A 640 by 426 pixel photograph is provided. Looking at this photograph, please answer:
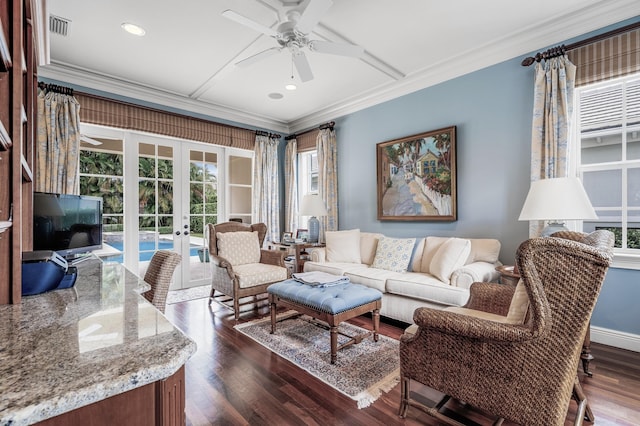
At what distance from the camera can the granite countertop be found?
1.63 ft

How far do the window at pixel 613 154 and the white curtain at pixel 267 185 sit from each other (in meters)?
4.08

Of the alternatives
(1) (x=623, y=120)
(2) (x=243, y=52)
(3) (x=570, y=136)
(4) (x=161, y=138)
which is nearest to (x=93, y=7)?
(2) (x=243, y=52)

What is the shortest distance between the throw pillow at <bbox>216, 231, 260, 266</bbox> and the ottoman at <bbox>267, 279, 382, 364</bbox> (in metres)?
1.18

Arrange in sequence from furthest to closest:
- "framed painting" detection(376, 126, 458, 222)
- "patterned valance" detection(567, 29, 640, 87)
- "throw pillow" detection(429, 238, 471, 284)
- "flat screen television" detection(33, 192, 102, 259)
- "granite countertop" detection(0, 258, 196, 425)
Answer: "framed painting" detection(376, 126, 458, 222) → "throw pillow" detection(429, 238, 471, 284) → "patterned valance" detection(567, 29, 640, 87) → "flat screen television" detection(33, 192, 102, 259) → "granite countertop" detection(0, 258, 196, 425)

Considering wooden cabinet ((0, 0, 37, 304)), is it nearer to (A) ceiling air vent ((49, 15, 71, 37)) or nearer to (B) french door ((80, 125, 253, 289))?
(A) ceiling air vent ((49, 15, 71, 37))

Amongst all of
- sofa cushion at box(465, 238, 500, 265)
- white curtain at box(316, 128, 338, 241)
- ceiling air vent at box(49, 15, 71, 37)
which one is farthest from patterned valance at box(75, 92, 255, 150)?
sofa cushion at box(465, 238, 500, 265)

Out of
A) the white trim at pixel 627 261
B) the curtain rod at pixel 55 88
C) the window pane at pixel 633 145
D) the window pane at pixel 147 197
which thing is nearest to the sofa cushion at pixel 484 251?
the white trim at pixel 627 261

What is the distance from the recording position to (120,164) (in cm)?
407

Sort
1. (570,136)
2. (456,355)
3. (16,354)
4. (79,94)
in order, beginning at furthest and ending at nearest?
(79,94) < (570,136) < (456,355) < (16,354)

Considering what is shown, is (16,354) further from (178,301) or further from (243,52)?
(178,301)

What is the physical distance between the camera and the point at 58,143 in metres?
3.37

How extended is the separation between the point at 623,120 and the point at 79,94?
549 cm

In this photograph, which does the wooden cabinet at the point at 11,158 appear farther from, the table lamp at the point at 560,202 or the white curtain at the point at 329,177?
the white curtain at the point at 329,177

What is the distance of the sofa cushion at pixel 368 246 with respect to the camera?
399 cm
